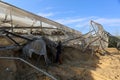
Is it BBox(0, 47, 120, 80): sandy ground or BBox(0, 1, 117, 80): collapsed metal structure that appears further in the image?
BBox(0, 1, 117, 80): collapsed metal structure

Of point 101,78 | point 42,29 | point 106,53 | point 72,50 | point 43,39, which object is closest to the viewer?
point 101,78

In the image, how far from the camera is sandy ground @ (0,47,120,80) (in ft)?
34.0

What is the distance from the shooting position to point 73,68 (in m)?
12.4

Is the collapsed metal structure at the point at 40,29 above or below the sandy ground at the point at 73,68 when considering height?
above

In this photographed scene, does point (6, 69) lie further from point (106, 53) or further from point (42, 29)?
point (106, 53)

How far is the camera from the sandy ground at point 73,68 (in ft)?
34.0

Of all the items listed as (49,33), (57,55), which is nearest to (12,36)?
(57,55)

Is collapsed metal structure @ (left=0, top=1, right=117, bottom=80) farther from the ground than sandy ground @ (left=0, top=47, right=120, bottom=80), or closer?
farther from the ground

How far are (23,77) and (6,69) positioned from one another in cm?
71

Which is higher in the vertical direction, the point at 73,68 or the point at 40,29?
the point at 40,29

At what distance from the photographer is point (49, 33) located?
1519cm

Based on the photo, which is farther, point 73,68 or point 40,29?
point 40,29

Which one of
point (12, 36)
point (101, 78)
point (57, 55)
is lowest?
point (101, 78)

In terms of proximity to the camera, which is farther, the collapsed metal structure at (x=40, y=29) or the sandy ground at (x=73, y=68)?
the collapsed metal structure at (x=40, y=29)
